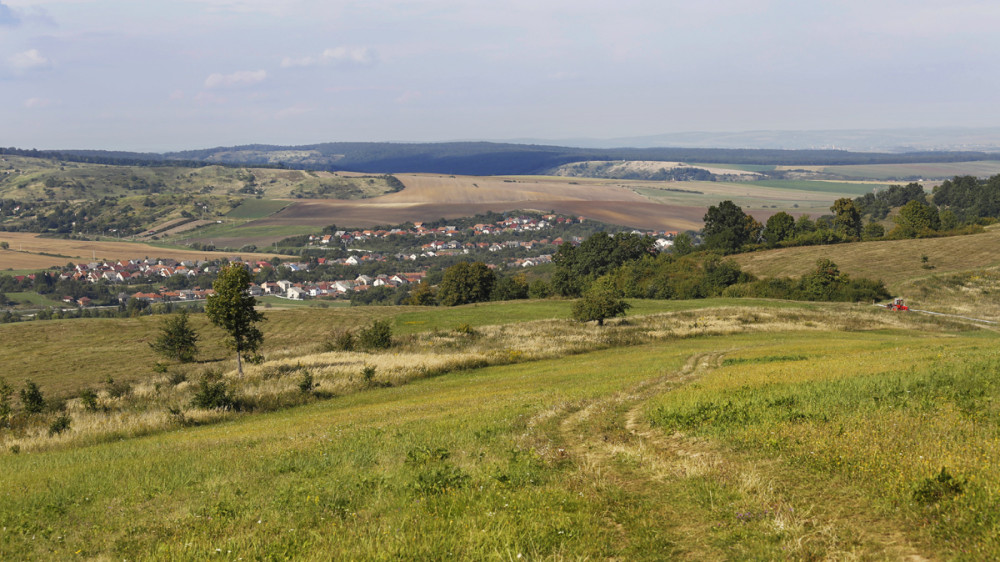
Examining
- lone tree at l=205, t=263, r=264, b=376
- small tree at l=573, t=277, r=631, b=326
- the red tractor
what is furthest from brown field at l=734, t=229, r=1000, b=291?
lone tree at l=205, t=263, r=264, b=376

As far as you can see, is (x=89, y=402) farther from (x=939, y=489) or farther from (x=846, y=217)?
(x=846, y=217)

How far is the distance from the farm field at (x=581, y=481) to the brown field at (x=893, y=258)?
8429cm

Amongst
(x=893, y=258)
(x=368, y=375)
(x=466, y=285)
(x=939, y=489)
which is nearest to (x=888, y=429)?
(x=939, y=489)

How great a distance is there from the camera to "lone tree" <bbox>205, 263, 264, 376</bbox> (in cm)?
4006

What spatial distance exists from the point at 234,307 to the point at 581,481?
Result: 117 feet

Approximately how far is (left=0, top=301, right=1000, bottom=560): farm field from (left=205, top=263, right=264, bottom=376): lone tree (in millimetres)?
20012

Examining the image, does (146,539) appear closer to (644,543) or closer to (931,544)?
(644,543)

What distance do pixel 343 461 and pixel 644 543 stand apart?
24.6ft

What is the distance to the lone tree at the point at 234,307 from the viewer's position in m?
40.1

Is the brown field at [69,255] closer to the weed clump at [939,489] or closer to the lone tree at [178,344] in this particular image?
the lone tree at [178,344]

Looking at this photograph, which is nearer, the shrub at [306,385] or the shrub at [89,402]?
the shrub at [89,402]

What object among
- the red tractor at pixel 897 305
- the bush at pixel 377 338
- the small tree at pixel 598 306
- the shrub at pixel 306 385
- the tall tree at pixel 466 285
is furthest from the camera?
the tall tree at pixel 466 285

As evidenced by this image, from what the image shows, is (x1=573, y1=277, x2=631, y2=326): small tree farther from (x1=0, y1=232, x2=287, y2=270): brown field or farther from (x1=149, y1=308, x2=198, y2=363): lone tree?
(x1=0, y1=232, x2=287, y2=270): brown field

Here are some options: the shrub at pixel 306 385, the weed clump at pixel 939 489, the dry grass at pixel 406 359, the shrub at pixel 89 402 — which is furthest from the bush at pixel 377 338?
the weed clump at pixel 939 489
